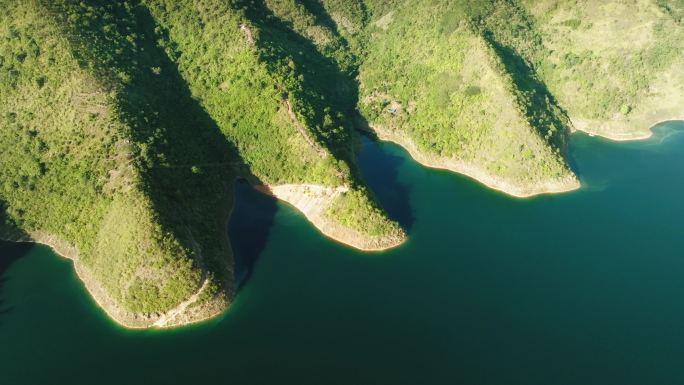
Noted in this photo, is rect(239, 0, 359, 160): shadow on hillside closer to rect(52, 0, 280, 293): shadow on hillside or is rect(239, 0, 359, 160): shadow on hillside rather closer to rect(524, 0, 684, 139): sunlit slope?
rect(52, 0, 280, 293): shadow on hillside

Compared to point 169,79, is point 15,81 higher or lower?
lower

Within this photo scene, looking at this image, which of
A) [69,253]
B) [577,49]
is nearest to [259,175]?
[69,253]

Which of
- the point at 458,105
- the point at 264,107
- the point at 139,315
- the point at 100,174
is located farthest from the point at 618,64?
the point at 139,315

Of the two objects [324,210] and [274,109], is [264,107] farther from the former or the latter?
[324,210]

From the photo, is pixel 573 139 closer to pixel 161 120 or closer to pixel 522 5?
pixel 522 5

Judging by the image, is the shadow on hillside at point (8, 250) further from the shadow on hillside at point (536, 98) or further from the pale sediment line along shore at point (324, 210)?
the shadow on hillside at point (536, 98)

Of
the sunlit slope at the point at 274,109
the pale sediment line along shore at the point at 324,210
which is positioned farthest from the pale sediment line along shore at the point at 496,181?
the pale sediment line along shore at the point at 324,210

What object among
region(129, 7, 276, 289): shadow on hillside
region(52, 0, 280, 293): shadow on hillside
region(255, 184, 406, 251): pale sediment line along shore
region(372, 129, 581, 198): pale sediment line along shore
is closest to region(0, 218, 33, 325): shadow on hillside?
region(52, 0, 280, 293): shadow on hillside
